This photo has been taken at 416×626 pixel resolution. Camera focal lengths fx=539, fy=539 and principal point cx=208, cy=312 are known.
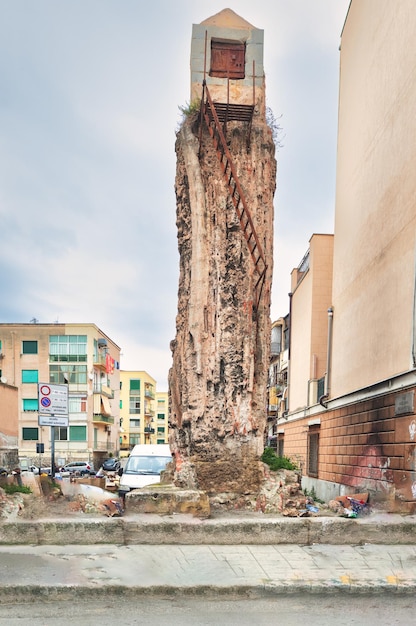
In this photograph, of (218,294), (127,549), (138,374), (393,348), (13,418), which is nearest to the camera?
(127,549)

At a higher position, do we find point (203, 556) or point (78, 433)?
point (203, 556)

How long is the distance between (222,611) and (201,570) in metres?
0.82

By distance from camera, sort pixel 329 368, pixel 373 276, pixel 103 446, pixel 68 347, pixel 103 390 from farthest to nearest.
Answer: pixel 103 446 → pixel 103 390 → pixel 68 347 → pixel 329 368 → pixel 373 276

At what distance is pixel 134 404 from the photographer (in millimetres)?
85375

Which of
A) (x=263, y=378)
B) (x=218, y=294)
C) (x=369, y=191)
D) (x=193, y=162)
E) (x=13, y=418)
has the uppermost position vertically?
(x=369, y=191)

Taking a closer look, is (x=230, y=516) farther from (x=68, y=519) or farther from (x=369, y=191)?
(x=369, y=191)

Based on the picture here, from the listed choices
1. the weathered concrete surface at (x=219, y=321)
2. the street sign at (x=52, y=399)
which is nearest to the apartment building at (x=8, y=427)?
the street sign at (x=52, y=399)

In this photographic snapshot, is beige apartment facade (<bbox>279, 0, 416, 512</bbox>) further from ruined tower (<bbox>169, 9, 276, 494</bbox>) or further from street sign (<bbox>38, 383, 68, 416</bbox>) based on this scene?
street sign (<bbox>38, 383, 68, 416</bbox>)

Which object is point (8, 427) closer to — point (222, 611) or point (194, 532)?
point (194, 532)

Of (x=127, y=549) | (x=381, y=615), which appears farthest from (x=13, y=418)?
(x=381, y=615)

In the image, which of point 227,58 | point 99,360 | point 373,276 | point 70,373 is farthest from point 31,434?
point 227,58

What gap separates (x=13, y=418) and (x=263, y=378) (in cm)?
2747

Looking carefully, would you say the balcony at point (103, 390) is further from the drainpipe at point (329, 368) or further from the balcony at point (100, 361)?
the drainpipe at point (329, 368)

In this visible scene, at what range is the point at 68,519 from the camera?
675 cm
